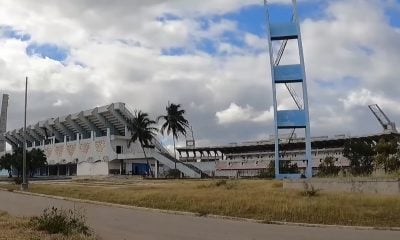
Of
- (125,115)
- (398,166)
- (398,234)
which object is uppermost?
(125,115)

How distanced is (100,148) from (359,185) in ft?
335

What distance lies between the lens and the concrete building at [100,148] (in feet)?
372

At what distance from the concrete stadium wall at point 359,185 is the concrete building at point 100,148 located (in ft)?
239

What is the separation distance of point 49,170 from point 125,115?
47679 millimetres

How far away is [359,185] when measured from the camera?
79.9ft

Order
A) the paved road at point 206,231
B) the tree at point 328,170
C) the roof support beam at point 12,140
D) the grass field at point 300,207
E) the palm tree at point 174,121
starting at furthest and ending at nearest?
the roof support beam at point 12,140 → the palm tree at point 174,121 → the tree at point 328,170 → the grass field at point 300,207 → the paved road at point 206,231

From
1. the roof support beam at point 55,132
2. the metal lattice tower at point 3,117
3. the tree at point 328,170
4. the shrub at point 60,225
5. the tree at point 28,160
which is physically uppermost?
the metal lattice tower at point 3,117

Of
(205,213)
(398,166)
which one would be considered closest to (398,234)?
(205,213)

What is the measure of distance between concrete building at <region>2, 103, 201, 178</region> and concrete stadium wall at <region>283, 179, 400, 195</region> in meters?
73.0

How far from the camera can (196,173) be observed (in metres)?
99.8

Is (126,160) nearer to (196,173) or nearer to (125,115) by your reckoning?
(125,115)

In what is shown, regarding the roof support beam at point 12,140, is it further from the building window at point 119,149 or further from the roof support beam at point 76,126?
the building window at point 119,149

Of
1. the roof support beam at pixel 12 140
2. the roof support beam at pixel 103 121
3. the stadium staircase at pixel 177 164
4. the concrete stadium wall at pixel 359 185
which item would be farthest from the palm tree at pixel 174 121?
the roof support beam at pixel 12 140

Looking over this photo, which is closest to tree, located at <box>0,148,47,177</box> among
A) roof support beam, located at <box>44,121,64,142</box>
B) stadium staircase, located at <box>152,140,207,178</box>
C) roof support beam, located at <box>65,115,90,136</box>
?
roof support beam, located at <box>65,115,90,136</box>
